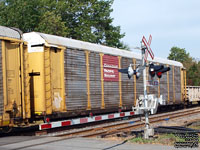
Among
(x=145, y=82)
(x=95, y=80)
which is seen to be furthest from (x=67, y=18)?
(x=145, y=82)

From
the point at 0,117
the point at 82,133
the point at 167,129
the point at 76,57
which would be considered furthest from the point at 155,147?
the point at 76,57

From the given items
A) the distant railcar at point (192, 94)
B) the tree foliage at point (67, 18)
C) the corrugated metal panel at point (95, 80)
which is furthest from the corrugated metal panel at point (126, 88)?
the tree foliage at point (67, 18)

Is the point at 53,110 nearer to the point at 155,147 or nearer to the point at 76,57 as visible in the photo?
the point at 76,57

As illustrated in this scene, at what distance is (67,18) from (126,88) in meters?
27.0

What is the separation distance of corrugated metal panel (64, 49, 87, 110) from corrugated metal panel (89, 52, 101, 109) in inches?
21.9

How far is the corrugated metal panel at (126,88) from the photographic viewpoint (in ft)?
55.6

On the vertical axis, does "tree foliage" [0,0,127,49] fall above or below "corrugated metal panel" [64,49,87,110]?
above

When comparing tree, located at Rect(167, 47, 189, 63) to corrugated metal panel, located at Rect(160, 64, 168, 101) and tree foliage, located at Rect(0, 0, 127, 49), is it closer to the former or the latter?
tree foliage, located at Rect(0, 0, 127, 49)

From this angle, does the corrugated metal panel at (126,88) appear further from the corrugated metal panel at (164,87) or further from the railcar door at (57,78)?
the railcar door at (57,78)

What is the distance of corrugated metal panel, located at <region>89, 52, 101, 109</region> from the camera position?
14.5 meters

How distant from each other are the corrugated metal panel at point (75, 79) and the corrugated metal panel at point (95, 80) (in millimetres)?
557

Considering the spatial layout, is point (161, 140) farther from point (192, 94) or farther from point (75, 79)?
point (192, 94)

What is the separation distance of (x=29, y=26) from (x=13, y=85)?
23322mm

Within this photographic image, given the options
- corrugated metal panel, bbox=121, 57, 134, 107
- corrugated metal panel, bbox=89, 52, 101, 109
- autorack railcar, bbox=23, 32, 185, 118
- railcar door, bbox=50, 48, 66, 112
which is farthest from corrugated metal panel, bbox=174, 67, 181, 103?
railcar door, bbox=50, 48, 66, 112
